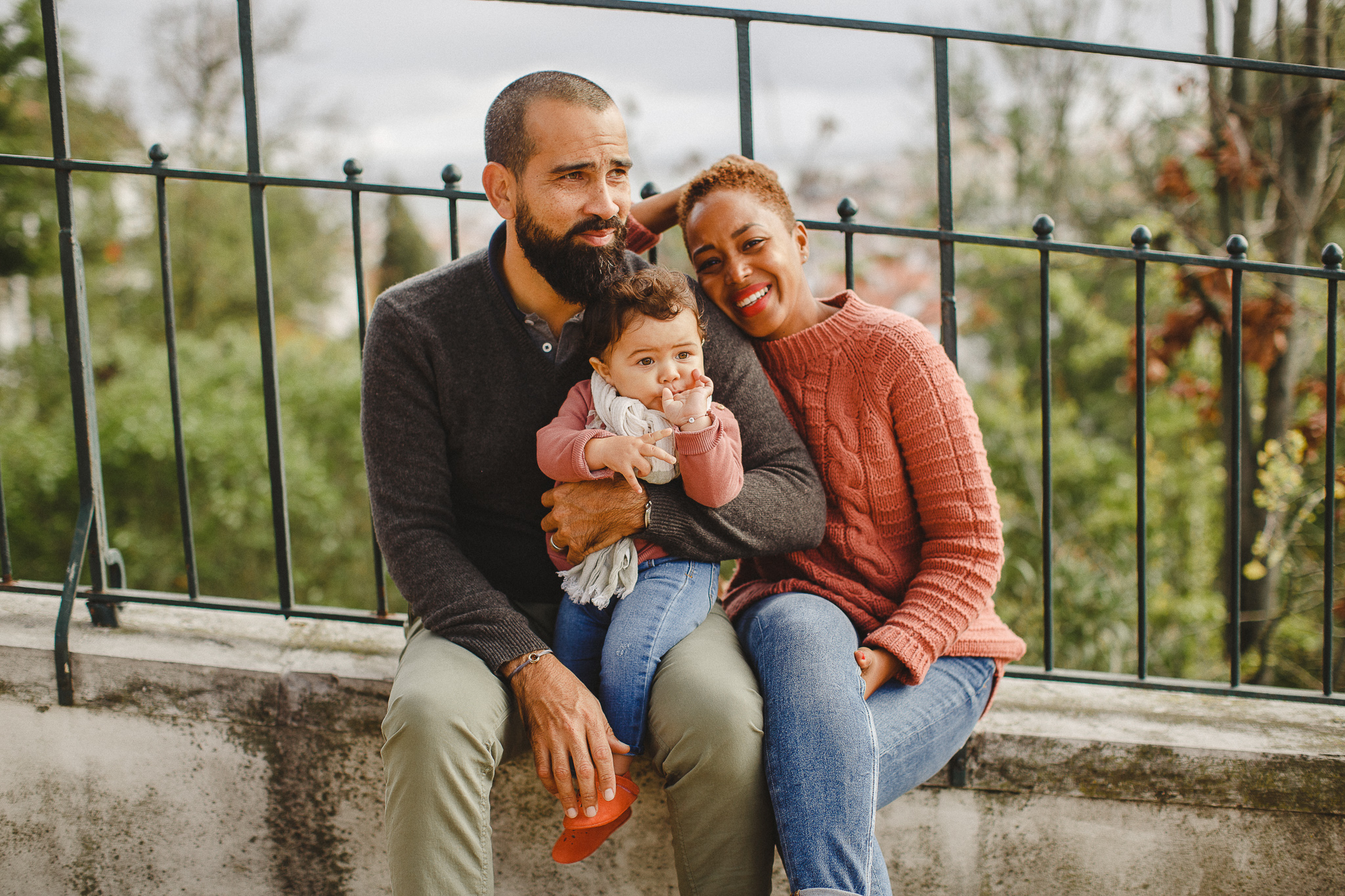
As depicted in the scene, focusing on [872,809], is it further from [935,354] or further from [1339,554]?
[1339,554]

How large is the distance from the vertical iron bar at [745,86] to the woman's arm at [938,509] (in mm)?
724

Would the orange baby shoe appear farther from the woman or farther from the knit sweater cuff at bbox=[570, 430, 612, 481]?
the knit sweater cuff at bbox=[570, 430, 612, 481]

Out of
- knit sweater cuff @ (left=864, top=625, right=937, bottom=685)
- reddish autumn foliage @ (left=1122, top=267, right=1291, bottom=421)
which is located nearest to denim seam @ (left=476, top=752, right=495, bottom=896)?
knit sweater cuff @ (left=864, top=625, right=937, bottom=685)

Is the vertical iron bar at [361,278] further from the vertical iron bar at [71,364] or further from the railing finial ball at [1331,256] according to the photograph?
the railing finial ball at [1331,256]

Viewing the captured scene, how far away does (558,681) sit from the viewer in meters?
1.73

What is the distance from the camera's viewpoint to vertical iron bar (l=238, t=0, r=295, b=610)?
2.17 meters

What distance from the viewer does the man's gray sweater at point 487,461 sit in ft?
6.08

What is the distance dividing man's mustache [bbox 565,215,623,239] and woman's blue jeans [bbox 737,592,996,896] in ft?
3.10

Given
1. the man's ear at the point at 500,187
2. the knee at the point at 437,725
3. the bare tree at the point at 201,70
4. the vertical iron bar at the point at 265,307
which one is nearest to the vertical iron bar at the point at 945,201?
the man's ear at the point at 500,187

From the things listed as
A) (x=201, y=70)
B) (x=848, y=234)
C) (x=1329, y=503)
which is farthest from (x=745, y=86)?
(x=201, y=70)

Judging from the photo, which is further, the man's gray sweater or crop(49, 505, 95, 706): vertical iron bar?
crop(49, 505, 95, 706): vertical iron bar

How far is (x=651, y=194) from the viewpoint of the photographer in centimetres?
247

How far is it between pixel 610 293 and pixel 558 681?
2.73 feet

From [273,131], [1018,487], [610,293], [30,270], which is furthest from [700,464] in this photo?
[273,131]
